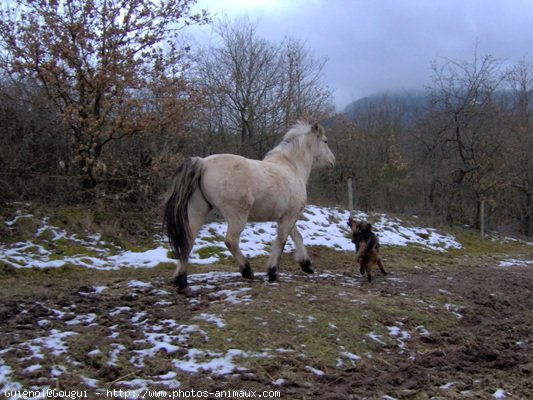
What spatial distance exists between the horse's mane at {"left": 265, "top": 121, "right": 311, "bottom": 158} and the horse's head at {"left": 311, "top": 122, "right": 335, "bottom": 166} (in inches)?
5.7

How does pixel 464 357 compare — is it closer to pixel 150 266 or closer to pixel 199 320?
pixel 199 320

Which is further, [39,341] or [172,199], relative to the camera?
[172,199]

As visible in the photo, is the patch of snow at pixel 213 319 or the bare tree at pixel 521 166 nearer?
the patch of snow at pixel 213 319

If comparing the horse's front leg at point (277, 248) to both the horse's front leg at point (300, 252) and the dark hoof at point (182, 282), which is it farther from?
the dark hoof at point (182, 282)

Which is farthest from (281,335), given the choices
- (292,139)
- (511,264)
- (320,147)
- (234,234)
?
(511,264)

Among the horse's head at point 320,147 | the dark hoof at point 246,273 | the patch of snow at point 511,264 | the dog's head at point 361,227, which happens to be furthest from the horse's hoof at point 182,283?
the patch of snow at point 511,264

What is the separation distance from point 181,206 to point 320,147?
10.4 ft

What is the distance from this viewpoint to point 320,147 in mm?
8242

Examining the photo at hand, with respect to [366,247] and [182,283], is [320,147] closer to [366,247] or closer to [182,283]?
[366,247]

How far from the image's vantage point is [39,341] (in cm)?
392

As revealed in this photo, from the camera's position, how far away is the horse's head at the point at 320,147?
8102mm

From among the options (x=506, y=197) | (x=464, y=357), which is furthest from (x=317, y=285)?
(x=506, y=197)

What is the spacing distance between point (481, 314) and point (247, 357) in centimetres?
349

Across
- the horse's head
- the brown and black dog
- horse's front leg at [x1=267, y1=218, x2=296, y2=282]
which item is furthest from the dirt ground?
the horse's head
